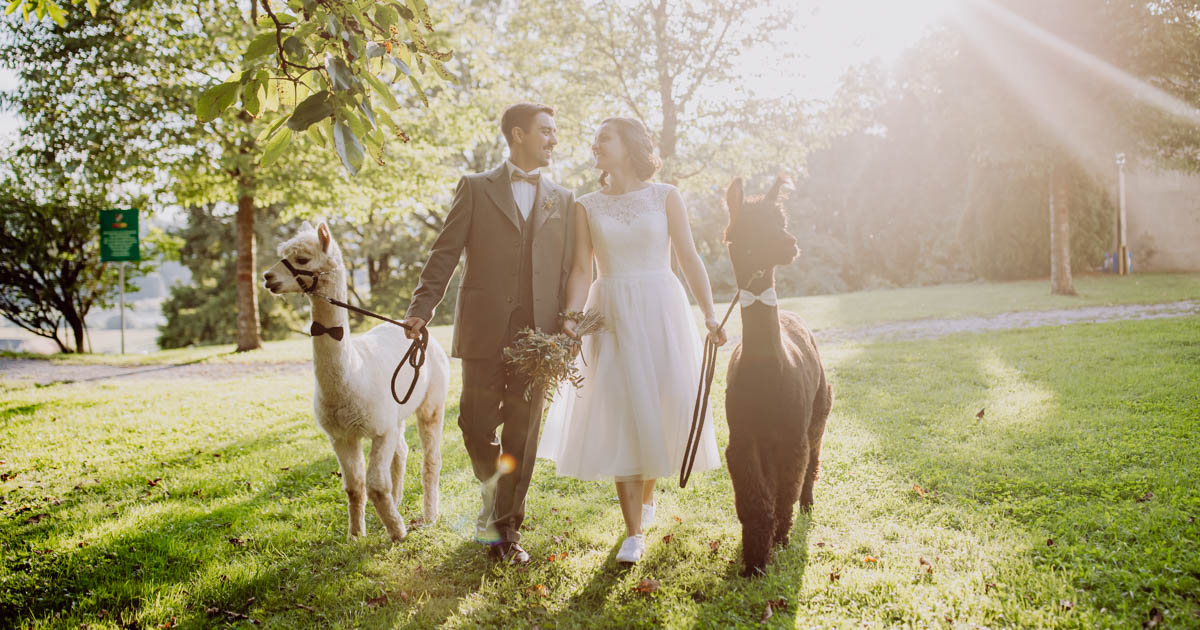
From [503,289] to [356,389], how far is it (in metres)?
0.98

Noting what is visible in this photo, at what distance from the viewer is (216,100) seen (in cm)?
220

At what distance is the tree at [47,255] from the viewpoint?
1797 centimetres

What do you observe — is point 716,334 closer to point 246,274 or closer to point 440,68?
point 440,68

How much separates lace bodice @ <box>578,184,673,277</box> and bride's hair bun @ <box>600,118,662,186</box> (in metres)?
0.11

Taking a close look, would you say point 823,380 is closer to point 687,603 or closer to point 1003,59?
point 687,603

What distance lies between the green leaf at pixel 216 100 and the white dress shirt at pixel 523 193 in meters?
1.62

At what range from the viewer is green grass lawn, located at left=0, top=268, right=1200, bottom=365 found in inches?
590

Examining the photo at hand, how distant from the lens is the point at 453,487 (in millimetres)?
5172

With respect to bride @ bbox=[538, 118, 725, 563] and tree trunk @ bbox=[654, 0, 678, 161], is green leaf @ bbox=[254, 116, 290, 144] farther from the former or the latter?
tree trunk @ bbox=[654, 0, 678, 161]

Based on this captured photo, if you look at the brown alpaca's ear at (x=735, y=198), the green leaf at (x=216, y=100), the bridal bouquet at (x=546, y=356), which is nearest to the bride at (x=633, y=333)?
the bridal bouquet at (x=546, y=356)

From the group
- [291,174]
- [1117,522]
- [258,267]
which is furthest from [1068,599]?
[258,267]

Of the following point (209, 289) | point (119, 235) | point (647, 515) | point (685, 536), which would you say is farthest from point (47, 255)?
point (685, 536)

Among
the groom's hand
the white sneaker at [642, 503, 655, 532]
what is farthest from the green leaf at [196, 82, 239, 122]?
the white sneaker at [642, 503, 655, 532]

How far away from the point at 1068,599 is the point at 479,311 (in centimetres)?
304
